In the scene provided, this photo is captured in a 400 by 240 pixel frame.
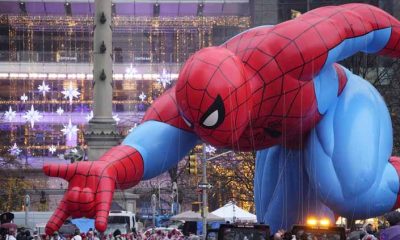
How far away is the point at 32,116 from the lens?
192ft

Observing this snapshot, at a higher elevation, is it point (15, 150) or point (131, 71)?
point (131, 71)

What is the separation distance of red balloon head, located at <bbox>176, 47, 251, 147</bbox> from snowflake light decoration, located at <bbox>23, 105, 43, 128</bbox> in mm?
48348

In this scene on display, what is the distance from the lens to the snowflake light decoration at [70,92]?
60.0 meters

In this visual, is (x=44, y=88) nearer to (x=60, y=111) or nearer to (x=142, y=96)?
(x=60, y=111)

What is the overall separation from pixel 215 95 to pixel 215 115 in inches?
10.4

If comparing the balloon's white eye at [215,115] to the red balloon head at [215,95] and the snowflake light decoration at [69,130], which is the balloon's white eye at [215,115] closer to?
the red balloon head at [215,95]

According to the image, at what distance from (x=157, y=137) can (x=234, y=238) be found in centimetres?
188

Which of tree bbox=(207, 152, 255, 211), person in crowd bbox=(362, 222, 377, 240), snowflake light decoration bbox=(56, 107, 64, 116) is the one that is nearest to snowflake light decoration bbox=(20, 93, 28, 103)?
snowflake light decoration bbox=(56, 107, 64, 116)

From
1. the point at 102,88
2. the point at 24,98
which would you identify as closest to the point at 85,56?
the point at 24,98

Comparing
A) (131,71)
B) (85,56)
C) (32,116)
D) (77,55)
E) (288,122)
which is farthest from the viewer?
(85,56)

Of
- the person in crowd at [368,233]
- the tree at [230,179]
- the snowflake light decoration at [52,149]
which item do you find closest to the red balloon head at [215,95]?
the person in crowd at [368,233]

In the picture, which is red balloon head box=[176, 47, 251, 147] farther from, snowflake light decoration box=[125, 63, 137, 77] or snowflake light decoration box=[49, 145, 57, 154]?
snowflake light decoration box=[125, 63, 137, 77]

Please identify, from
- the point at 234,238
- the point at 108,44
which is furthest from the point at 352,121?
the point at 108,44

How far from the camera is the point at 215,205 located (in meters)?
50.0
